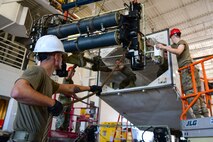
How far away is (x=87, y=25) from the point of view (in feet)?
13.9

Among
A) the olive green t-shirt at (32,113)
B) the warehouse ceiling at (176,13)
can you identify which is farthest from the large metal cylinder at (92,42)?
the warehouse ceiling at (176,13)

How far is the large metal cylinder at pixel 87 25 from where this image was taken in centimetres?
392

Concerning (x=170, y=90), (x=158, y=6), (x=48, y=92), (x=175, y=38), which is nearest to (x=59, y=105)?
(x=48, y=92)

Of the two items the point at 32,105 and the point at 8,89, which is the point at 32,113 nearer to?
the point at 32,105

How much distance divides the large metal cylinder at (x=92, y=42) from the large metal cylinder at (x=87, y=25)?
209mm

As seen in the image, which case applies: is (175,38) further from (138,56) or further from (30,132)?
(30,132)

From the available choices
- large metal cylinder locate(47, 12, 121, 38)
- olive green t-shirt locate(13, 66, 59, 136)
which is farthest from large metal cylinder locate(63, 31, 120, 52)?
olive green t-shirt locate(13, 66, 59, 136)

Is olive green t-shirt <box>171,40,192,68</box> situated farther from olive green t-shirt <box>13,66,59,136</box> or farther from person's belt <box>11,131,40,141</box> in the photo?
person's belt <box>11,131,40,141</box>

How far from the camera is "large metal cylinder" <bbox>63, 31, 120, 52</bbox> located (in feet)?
12.3

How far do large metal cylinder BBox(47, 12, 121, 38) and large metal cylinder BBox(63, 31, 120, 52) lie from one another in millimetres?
209

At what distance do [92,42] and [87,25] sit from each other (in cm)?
43

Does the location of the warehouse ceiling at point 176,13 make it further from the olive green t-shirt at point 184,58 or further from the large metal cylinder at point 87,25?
the olive green t-shirt at point 184,58

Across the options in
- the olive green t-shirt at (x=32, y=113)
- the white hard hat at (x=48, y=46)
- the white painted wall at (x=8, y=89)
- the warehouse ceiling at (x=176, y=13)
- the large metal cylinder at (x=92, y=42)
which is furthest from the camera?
the warehouse ceiling at (x=176, y=13)

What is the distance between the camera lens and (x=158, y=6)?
1100 cm
